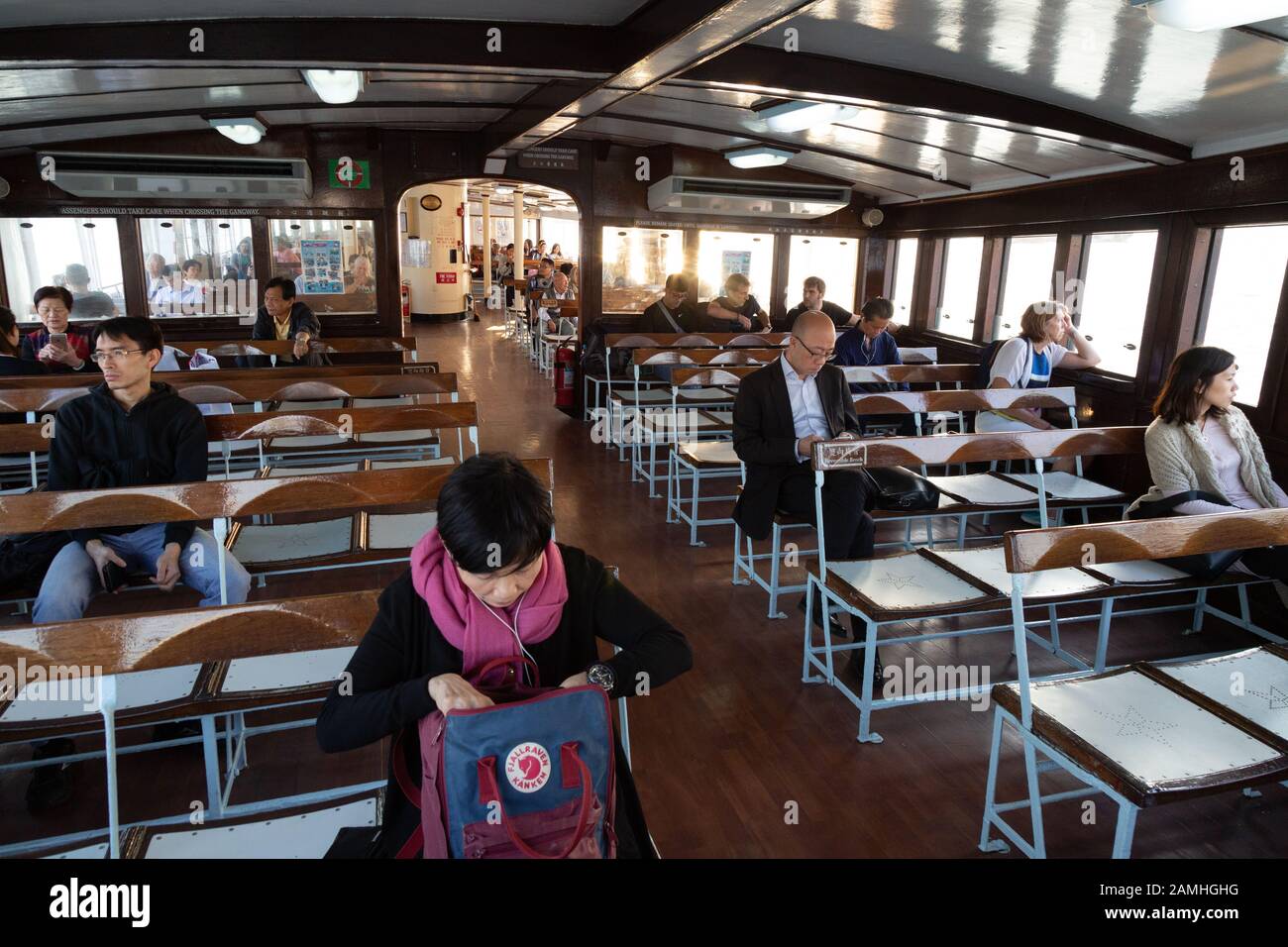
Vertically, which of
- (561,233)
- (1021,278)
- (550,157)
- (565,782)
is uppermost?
(561,233)

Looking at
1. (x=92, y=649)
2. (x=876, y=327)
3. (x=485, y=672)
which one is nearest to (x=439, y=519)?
(x=485, y=672)

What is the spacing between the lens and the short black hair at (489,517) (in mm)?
1501

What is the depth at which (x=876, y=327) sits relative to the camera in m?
6.20

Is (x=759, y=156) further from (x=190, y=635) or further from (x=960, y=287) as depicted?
(x=190, y=635)

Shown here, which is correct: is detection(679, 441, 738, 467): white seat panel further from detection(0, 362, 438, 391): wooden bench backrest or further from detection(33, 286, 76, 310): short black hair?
detection(33, 286, 76, 310): short black hair

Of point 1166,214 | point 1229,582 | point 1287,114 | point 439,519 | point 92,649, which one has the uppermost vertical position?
point 1287,114

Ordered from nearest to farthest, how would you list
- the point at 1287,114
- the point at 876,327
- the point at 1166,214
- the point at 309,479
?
the point at 309,479 → the point at 1287,114 → the point at 1166,214 → the point at 876,327

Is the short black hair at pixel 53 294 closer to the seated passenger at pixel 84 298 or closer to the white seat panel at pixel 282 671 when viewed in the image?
Result: the seated passenger at pixel 84 298

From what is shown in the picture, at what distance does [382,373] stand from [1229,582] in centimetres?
480

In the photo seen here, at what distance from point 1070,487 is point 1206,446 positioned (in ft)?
2.78

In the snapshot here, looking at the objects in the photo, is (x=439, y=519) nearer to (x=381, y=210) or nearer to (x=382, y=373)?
(x=382, y=373)

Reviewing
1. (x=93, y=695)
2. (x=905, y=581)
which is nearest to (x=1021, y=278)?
(x=905, y=581)

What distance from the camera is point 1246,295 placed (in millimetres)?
4781

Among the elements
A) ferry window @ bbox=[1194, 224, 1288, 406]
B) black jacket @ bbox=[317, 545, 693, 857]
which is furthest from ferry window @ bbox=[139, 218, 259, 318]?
ferry window @ bbox=[1194, 224, 1288, 406]
